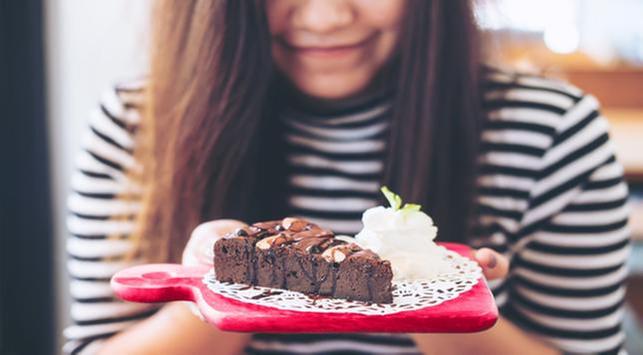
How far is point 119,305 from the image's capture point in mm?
1479

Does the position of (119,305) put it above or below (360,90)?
below

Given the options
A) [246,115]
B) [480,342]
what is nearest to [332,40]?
[246,115]

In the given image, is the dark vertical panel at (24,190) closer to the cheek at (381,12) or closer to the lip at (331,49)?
the lip at (331,49)

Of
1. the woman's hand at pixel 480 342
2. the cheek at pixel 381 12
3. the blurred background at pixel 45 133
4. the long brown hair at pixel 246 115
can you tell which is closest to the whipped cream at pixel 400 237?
the woman's hand at pixel 480 342

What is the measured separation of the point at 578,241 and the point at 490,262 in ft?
1.63

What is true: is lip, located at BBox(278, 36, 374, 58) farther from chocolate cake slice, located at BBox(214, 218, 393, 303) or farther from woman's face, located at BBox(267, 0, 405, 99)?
chocolate cake slice, located at BBox(214, 218, 393, 303)

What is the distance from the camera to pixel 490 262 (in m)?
1.03

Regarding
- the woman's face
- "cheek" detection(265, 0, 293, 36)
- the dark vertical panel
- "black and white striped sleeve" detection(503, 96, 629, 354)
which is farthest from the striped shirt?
the dark vertical panel

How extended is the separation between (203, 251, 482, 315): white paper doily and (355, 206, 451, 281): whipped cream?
0.04 meters

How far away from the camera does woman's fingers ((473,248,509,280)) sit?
1.02m

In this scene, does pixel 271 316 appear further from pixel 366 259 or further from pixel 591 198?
pixel 591 198

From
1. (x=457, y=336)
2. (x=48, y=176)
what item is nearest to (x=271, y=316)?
(x=457, y=336)

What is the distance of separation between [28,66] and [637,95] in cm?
271

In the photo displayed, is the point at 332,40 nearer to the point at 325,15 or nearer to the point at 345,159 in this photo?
the point at 325,15
